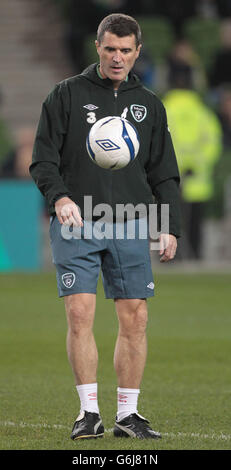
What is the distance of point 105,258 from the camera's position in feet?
19.2

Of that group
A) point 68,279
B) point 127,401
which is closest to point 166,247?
point 68,279

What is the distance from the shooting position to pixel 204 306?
45.2ft

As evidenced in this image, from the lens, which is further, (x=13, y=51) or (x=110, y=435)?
(x=13, y=51)

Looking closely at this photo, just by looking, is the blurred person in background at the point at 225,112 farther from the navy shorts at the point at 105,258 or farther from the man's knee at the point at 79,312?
the man's knee at the point at 79,312

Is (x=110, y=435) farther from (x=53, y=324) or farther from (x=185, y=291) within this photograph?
(x=185, y=291)

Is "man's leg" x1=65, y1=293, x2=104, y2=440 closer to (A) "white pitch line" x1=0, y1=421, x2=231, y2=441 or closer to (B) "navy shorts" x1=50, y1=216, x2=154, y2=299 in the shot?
(B) "navy shorts" x1=50, y1=216, x2=154, y2=299

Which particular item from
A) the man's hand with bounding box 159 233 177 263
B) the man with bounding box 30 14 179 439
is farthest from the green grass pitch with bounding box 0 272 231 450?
the man's hand with bounding box 159 233 177 263

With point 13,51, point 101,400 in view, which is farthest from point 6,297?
point 13,51

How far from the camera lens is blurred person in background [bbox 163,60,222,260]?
912 inches

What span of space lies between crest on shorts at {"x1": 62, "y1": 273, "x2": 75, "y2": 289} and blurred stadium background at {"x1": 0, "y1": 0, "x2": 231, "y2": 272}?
15.3 meters

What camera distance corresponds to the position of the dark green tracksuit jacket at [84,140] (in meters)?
5.73

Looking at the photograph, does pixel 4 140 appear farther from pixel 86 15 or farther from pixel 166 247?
pixel 166 247

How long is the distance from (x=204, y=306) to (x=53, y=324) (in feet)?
8.29

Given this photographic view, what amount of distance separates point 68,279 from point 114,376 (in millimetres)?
2822
